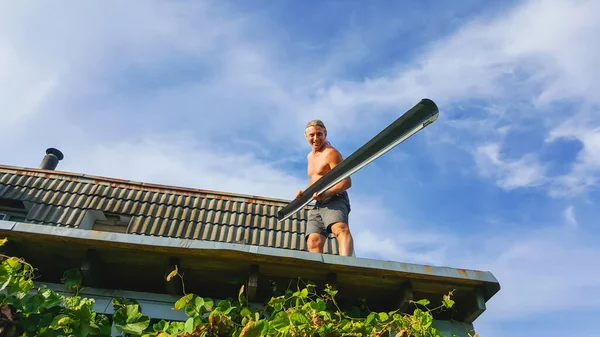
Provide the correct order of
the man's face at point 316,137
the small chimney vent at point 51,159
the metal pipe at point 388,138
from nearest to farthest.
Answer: the metal pipe at point 388,138 → the man's face at point 316,137 → the small chimney vent at point 51,159

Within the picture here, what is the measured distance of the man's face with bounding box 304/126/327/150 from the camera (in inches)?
186

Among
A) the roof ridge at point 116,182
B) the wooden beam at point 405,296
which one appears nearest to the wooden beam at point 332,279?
the wooden beam at point 405,296

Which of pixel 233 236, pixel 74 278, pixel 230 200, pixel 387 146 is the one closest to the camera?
pixel 74 278

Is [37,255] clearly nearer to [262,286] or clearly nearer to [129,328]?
[129,328]

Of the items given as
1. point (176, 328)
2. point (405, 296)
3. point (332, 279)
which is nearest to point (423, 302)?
point (405, 296)

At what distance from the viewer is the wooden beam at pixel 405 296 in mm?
2977

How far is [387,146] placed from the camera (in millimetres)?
3396

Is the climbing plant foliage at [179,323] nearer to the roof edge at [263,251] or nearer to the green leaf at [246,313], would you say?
the green leaf at [246,313]

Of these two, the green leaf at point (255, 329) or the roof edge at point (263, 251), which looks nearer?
the green leaf at point (255, 329)

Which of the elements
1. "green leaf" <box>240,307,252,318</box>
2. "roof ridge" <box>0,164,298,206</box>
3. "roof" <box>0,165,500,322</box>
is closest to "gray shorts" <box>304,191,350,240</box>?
"roof" <box>0,165,500,322</box>

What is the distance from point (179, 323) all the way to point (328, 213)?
183 centimetres

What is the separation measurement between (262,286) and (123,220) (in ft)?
12.9

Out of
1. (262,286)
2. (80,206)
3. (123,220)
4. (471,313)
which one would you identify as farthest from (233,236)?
(471,313)

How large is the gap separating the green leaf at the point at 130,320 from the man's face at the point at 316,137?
8.23 ft
